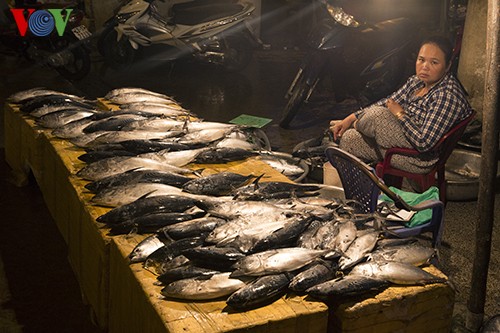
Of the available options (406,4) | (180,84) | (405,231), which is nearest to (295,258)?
(405,231)

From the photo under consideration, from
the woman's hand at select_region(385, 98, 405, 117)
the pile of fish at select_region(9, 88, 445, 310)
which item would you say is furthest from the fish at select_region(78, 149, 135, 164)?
the woman's hand at select_region(385, 98, 405, 117)

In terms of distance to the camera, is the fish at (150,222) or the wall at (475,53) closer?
the fish at (150,222)

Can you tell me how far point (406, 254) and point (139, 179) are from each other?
1.87 m

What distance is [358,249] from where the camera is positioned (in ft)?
11.8

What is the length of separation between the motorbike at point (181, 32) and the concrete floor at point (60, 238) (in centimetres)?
46

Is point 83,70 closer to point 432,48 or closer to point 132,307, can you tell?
point 432,48

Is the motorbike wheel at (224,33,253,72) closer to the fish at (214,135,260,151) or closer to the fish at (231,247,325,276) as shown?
the fish at (214,135,260,151)

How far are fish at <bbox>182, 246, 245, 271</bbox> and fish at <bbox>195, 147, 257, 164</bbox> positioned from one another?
1842 mm

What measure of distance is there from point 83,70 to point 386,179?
8072 millimetres

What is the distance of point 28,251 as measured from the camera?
5.64 meters

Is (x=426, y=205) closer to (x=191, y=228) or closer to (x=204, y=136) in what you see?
(x=191, y=228)

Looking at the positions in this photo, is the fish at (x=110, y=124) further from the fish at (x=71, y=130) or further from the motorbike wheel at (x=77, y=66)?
the motorbike wheel at (x=77, y=66)

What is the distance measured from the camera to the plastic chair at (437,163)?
5.51 metres

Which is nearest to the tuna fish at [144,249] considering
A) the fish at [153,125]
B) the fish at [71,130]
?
the fish at [153,125]
